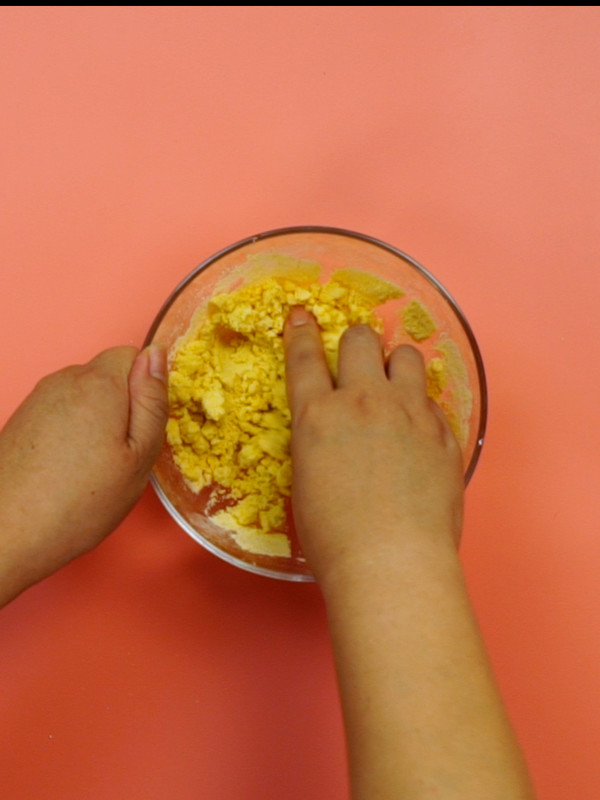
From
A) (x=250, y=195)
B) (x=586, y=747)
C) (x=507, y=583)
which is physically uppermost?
(x=250, y=195)

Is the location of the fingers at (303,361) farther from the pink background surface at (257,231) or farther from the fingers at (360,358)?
the pink background surface at (257,231)

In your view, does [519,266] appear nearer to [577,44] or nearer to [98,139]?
[577,44]

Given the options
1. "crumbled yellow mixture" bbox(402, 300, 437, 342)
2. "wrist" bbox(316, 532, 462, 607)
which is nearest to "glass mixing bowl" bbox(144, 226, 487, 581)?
"crumbled yellow mixture" bbox(402, 300, 437, 342)

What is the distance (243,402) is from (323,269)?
0.55ft

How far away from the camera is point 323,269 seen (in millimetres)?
711

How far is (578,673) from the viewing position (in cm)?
72

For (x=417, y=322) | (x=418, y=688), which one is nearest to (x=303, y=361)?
(x=417, y=322)

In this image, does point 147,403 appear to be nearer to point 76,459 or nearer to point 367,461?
point 76,459

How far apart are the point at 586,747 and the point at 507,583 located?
0.61ft

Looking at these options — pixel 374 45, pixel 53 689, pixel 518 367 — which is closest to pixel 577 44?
pixel 374 45

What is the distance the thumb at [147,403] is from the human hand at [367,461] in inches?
4.7

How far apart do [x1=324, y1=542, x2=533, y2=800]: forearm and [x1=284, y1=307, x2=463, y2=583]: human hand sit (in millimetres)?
19

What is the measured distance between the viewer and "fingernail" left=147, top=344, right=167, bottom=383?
609 millimetres

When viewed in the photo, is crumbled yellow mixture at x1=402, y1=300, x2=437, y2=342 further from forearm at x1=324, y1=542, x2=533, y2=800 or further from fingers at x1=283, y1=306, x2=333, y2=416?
forearm at x1=324, y1=542, x2=533, y2=800
